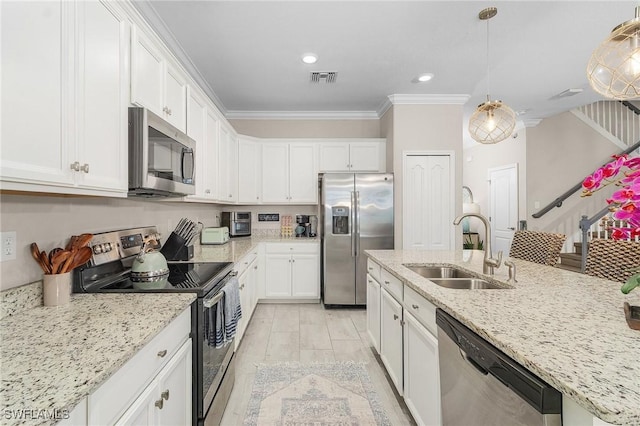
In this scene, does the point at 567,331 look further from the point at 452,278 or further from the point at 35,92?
the point at 35,92

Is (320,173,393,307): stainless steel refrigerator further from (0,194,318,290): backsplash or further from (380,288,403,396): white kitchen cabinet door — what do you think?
(0,194,318,290): backsplash

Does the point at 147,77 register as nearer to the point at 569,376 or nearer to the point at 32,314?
the point at 32,314

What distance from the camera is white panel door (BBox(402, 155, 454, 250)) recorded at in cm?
412

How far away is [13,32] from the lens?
3.07 feet

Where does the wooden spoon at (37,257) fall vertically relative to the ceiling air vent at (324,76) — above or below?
below

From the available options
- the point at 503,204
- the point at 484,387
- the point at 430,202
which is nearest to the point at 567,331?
the point at 484,387

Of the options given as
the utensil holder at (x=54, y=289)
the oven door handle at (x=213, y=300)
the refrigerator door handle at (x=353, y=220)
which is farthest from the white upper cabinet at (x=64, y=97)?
the refrigerator door handle at (x=353, y=220)

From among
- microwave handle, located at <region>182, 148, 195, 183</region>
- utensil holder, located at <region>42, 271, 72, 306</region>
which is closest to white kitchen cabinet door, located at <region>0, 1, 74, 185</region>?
utensil holder, located at <region>42, 271, 72, 306</region>

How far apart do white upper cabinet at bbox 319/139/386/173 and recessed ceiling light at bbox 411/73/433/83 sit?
1.00 m

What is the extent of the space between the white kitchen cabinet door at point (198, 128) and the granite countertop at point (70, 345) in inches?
50.6

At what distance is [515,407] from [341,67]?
3.15 meters

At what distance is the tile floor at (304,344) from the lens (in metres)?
2.07

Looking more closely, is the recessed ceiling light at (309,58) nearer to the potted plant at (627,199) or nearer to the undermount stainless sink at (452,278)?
the undermount stainless sink at (452,278)

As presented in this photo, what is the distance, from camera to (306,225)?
4617mm
